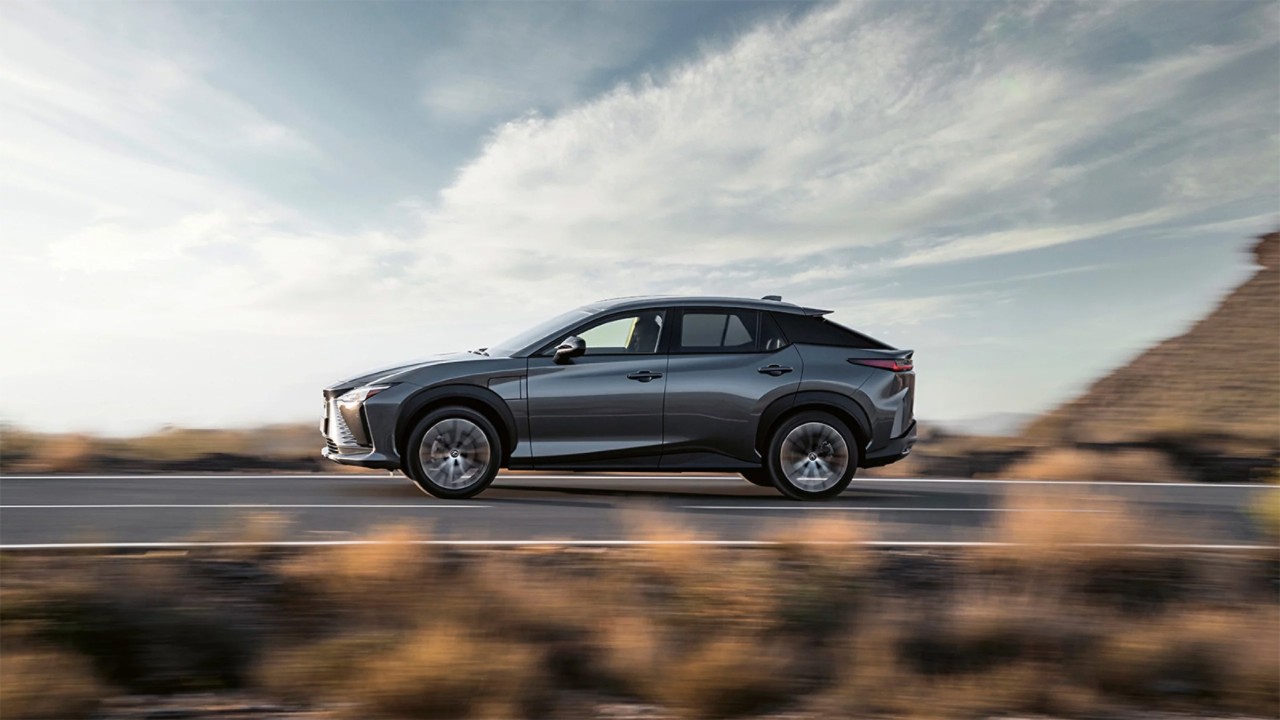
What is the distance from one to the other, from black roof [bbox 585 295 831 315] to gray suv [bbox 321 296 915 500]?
0.02 meters

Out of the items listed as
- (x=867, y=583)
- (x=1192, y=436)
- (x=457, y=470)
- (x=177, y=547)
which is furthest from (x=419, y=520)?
(x=1192, y=436)

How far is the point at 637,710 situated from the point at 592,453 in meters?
5.12

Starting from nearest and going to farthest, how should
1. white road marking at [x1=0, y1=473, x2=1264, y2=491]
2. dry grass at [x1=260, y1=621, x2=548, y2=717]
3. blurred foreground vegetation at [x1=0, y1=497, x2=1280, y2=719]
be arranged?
dry grass at [x1=260, y1=621, x2=548, y2=717], blurred foreground vegetation at [x1=0, y1=497, x2=1280, y2=719], white road marking at [x1=0, y1=473, x2=1264, y2=491]

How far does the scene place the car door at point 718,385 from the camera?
10258mm

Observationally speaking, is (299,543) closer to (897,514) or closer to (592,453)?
(592,453)

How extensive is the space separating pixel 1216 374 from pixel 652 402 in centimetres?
3292

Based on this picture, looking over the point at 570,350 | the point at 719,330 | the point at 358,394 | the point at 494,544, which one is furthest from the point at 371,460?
the point at 719,330

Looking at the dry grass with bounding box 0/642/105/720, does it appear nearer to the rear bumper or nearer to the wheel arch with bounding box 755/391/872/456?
the wheel arch with bounding box 755/391/872/456

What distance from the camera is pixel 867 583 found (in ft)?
22.6

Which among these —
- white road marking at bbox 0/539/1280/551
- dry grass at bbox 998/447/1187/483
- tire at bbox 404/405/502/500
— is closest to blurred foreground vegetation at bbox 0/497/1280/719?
white road marking at bbox 0/539/1280/551

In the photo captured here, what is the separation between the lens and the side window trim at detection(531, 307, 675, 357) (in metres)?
10.3

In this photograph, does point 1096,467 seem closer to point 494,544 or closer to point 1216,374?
point 494,544

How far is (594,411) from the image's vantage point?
33.3 feet

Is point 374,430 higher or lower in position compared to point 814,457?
higher
